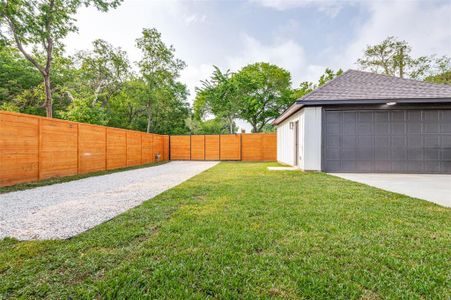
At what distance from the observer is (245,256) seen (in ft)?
5.67

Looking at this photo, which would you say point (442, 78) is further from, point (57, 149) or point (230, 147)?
point (57, 149)

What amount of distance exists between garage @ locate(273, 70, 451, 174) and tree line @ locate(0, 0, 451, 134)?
10.8m

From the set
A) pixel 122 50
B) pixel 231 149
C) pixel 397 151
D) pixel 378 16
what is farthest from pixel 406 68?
pixel 122 50

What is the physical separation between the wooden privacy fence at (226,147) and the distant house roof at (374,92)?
225 inches

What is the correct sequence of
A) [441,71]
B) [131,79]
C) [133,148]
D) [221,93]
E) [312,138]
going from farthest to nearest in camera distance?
[221,93], [131,79], [441,71], [133,148], [312,138]

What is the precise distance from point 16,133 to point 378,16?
14652 mm

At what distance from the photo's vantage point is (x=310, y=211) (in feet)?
9.59

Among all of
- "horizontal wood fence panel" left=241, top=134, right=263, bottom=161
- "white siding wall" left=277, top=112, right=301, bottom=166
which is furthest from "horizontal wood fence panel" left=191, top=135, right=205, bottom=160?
"white siding wall" left=277, top=112, right=301, bottom=166

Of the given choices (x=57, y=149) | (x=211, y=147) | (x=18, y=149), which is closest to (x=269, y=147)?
(x=211, y=147)

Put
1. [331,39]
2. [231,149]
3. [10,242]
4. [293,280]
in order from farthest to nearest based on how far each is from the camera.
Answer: [231,149] → [331,39] → [10,242] → [293,280]

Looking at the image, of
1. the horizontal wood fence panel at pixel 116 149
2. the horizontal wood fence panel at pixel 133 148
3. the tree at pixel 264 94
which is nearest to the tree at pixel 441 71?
the tree at pixel 264 94

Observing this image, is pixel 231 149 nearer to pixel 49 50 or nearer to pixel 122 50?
pixel 49 50

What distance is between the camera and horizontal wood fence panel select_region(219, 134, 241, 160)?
14188mm

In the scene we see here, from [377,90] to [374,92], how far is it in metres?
0.28
